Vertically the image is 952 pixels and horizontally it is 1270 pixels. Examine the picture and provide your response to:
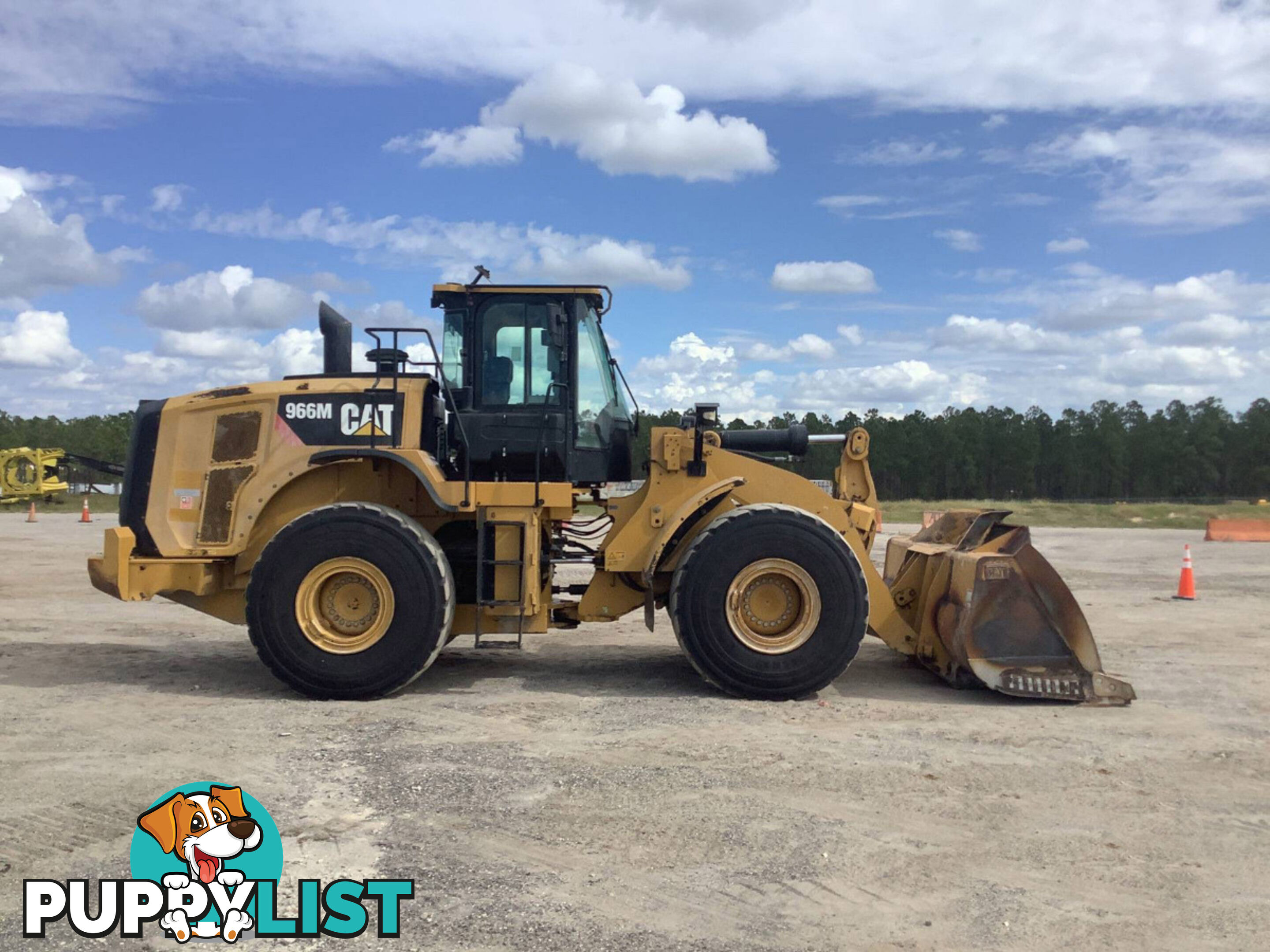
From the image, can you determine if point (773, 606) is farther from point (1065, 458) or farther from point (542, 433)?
point (1065, 458)

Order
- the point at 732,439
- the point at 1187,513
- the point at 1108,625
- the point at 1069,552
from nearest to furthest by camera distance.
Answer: the point at 732,439 < the point at 1108,625 < the point at 1069,552 < the point at 1187,513

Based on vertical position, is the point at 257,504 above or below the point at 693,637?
above

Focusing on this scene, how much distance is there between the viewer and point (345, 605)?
7.20m

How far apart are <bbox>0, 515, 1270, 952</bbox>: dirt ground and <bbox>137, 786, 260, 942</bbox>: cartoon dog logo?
0.16 m

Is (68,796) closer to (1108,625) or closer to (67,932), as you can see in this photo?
(67,932)

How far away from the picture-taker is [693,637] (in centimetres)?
710

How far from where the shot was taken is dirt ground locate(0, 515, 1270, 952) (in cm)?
375

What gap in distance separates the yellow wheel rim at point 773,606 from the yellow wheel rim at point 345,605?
242 cm

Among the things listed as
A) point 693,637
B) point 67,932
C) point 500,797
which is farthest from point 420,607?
point 67,932

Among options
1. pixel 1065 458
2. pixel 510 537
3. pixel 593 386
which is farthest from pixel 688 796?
pixel 1065 458

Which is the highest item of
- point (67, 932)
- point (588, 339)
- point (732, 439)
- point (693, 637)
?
point (588, 339)

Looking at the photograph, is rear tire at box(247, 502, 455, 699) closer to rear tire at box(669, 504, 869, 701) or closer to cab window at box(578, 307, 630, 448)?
cab window at box(578, 307, 630, 448)

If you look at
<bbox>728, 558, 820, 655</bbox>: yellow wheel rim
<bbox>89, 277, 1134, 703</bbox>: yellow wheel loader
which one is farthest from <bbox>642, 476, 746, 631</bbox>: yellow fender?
<bbox>728, 558, 820, 655</bbox>: yellow wheel rim

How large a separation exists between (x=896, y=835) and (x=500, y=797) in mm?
1879
